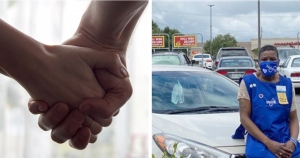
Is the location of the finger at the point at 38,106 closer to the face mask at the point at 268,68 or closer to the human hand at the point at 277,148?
the human hand at the point at 277,148

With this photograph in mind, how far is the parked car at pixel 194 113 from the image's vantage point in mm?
2637

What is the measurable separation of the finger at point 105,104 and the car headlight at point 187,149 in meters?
1.23

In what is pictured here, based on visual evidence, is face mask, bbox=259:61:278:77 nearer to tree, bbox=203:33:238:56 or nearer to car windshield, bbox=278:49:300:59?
car windshield, bbox=278:49:300:59

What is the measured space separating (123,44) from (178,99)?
6.31 ft

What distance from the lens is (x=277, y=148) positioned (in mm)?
2719

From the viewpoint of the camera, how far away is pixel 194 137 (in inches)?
106

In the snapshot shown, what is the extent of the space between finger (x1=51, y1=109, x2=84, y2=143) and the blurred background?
3.40ft

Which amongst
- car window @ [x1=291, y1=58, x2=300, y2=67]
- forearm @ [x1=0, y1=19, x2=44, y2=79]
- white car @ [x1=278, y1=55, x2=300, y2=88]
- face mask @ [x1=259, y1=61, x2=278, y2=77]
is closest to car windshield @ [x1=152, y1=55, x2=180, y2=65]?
white car @ [x1=278, y1=55, x2=300, y2=88]

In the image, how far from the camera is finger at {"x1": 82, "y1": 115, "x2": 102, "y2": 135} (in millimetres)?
1405

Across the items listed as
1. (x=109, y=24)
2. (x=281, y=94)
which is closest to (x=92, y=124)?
(x=109, y=24)

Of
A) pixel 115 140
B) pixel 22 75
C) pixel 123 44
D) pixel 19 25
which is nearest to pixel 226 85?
pixel 115 140

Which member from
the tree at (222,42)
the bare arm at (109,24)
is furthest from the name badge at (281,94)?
the tree at (222,42)

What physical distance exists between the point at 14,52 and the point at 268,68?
6.77 ft

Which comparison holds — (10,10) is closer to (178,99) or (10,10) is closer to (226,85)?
(178,99)
